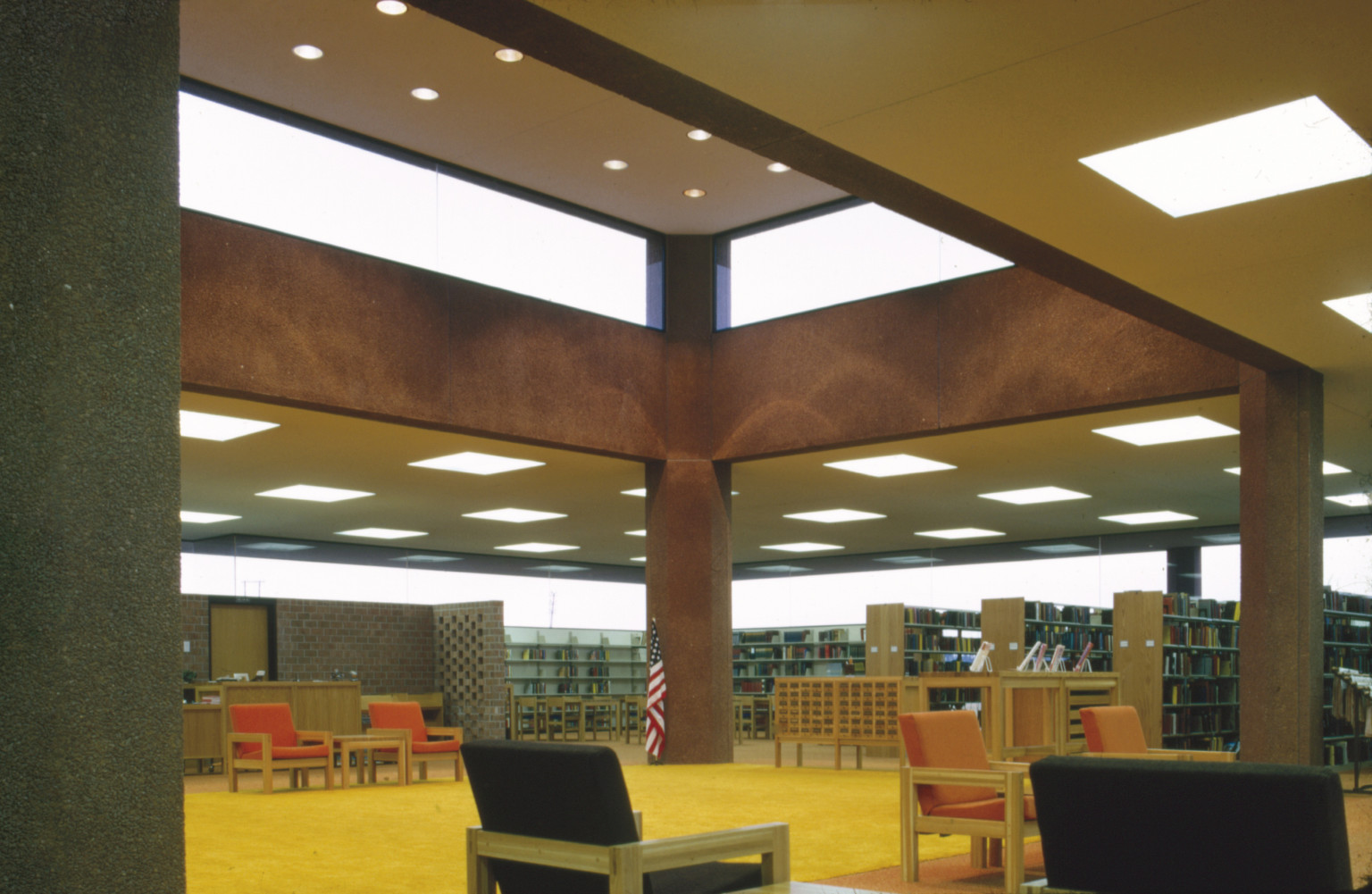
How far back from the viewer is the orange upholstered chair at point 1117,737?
6.00 meters

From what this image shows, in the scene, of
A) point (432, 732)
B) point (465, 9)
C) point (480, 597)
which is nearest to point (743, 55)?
point (465, 9)

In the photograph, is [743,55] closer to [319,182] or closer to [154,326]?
[154,326]

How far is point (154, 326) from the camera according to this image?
89.7 inches

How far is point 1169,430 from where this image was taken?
10.6 metres

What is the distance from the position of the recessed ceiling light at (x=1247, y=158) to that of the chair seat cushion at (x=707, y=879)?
3.14 metres

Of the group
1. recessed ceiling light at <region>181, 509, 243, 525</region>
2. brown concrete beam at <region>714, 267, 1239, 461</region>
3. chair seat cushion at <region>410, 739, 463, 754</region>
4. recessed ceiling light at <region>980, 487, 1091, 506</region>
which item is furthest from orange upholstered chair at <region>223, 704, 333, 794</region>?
recessed ceiling light at <region>980, 487, 1091, 506</region>

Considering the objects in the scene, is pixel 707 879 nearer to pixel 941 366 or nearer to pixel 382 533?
pixel 941 366

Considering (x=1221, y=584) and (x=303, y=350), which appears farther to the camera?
(x=1221, y=584)

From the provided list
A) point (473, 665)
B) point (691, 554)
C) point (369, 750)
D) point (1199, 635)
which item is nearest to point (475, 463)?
point (691, 554)

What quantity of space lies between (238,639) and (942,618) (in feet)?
30.4

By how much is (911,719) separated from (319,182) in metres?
6.42

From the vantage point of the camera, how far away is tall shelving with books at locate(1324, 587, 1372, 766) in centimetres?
1241

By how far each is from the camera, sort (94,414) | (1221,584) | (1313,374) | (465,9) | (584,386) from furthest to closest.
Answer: (1221,584) < (584,386) < (1313,374) < (465,9) < (94,414)

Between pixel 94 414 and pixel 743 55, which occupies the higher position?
pixel 743 55
